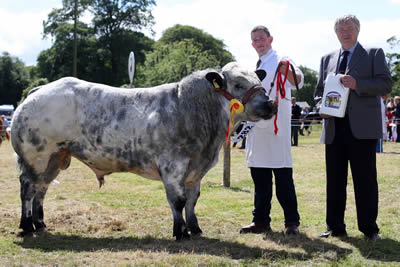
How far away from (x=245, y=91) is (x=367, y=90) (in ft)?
4.54

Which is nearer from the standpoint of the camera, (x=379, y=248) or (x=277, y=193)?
(x=379, y=248)

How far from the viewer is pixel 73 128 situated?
576 cm

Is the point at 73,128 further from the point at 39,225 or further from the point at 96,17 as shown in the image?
the point at 96,17

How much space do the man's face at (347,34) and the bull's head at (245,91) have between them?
3.58 feet

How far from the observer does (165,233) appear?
6.09 metres

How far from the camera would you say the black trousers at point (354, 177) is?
5.40m

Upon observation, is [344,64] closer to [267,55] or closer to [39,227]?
[267,55]

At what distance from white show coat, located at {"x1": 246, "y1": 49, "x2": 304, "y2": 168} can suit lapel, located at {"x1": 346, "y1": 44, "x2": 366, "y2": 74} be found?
680mm

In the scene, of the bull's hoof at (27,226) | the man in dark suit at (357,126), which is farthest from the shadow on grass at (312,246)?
the bull's hoof at (27,226)

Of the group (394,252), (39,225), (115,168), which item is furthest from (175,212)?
(394,252)

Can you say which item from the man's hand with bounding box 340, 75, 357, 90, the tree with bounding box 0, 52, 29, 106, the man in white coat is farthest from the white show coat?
the tree with bounding box 0, 52, 29, 106

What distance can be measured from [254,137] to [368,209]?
1664 millimetres

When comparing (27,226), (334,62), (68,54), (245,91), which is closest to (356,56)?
(334,62)

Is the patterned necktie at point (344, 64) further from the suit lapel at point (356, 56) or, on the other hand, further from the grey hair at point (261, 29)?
the grey hair at point (261, 29)
